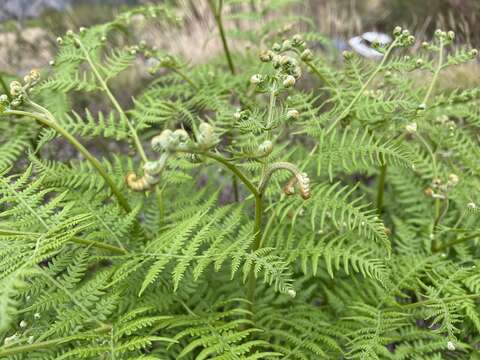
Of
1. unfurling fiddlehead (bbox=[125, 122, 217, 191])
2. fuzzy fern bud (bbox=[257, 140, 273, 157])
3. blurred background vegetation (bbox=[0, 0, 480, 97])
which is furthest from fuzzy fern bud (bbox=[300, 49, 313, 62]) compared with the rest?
blurred background vegetation (bbox=[0, 0, 480, 97])

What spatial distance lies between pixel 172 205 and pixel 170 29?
5.55m

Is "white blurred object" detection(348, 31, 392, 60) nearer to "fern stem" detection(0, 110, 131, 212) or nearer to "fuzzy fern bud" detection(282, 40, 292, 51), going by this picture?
"fuzzy fern bud" detection(282, 40, 292, 51)

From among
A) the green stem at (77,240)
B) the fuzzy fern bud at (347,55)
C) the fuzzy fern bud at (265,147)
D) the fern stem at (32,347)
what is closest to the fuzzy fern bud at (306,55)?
the fuzzy fern bud at (347,55)

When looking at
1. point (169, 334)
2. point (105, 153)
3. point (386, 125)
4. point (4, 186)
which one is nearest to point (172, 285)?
point (169, 334)

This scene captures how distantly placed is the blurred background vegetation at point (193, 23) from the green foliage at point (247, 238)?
7.86 feet

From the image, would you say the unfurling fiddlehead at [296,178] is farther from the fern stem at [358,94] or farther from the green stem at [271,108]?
the fern stem at [358,94]

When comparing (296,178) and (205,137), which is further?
(296,178)

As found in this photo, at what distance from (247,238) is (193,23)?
5562 millimetres

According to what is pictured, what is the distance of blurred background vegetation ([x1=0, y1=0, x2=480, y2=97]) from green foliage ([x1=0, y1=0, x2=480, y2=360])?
2.39 m

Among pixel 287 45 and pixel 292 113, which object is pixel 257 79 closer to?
pixel 292 113

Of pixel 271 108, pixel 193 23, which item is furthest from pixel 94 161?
pixel 193 23

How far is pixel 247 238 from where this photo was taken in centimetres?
183

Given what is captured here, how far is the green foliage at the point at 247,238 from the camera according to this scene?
1.50 m

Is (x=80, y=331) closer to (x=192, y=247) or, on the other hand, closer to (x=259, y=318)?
(x=192, y=247)
